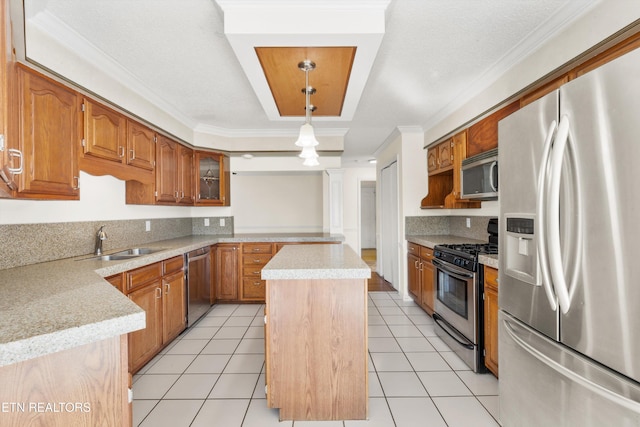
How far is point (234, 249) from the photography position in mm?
3908

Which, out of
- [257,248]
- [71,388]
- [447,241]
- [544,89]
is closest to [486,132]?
[544,89]

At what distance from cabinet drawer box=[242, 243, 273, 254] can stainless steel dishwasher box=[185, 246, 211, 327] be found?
0.45 m

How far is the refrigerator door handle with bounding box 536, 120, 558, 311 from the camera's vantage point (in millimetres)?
1190

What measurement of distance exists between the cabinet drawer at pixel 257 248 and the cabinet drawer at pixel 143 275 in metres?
1.40

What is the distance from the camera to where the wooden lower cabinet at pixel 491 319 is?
209 cm

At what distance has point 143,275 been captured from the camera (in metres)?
2.30

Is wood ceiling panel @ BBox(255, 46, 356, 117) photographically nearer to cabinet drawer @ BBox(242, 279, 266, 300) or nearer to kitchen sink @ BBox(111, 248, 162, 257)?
kitchen sink @ BBox(111, 248, 162, 257)

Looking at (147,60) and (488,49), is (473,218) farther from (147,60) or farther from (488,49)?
Answer: (147,60)

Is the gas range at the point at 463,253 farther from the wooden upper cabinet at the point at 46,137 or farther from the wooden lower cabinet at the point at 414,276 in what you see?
the wooden upper cabinet at the point at 46,137

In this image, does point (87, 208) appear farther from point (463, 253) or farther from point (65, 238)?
point (463, 253)

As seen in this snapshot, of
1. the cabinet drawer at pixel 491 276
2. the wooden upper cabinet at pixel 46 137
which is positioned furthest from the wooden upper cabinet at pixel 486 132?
the wooden upper cabinet at pixel 46 137

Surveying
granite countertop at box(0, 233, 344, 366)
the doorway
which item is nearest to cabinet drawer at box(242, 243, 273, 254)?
granite countertop at box(0, 233, 344, 366)

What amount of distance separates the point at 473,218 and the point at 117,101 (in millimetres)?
3683

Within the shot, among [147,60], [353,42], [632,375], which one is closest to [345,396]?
[632,375]
